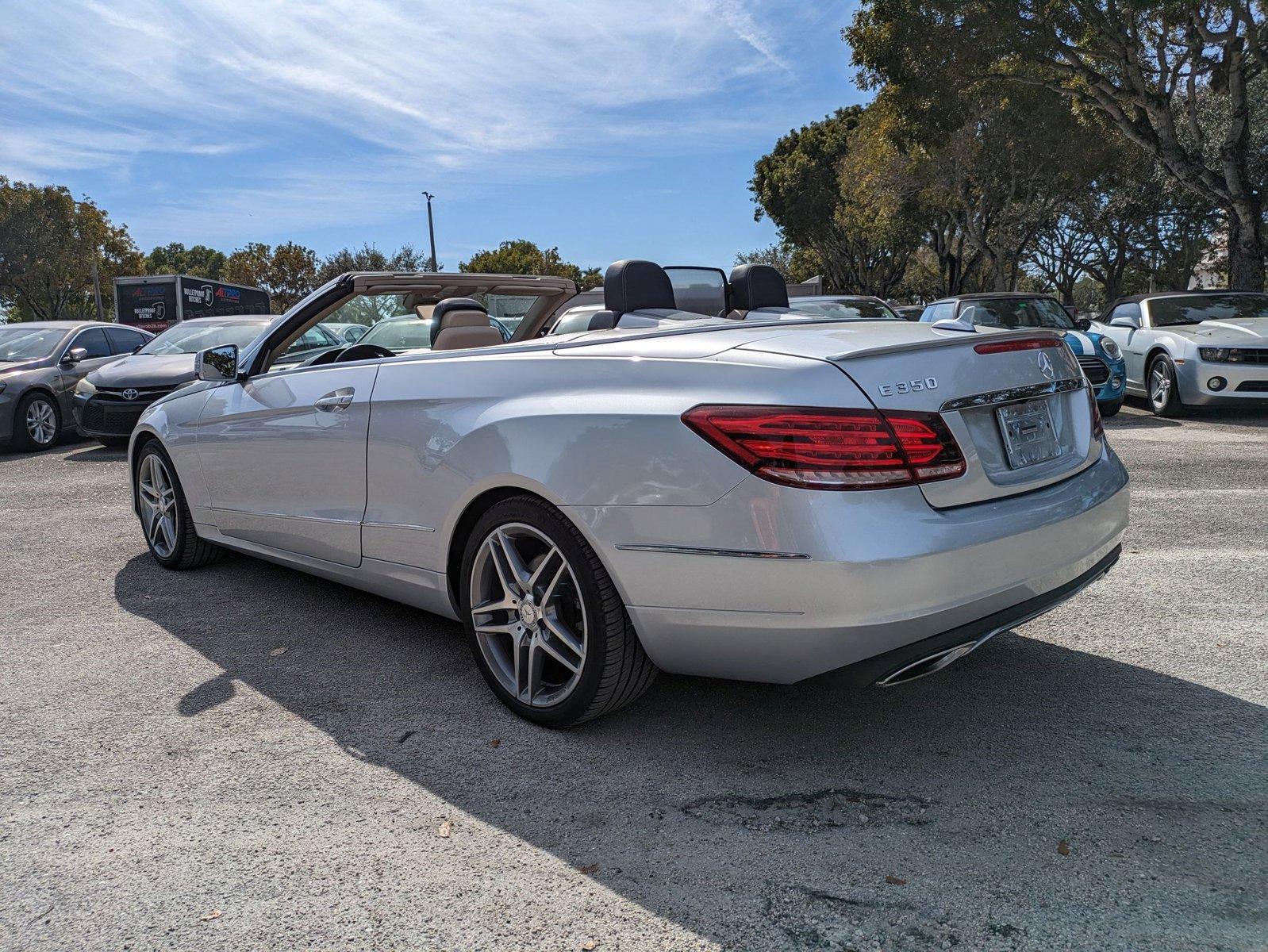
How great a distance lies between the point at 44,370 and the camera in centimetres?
1199

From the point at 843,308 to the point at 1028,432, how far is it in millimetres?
9160

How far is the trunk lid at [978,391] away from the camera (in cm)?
270

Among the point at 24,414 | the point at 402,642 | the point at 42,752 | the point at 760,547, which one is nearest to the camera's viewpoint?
the point at 760,547

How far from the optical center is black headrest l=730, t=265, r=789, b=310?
15.3 ft

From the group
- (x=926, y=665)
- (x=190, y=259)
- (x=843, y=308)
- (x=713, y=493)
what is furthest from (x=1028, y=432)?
(x=190, y=259)

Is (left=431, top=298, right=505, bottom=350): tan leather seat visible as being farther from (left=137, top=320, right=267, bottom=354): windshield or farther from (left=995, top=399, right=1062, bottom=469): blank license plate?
(left=137, top=320, right=267, bottom=354): windshield

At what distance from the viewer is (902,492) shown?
260cm

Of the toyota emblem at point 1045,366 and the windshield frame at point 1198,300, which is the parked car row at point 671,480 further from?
the windshield frame at point 1198,300

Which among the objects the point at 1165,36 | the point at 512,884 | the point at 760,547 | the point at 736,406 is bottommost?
the point at 512,884

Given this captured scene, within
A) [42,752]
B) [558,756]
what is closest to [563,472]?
[558,756]

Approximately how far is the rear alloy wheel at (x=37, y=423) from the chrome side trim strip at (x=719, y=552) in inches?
437

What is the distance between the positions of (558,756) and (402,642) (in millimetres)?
1349

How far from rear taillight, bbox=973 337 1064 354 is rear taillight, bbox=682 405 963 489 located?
47 centimetres

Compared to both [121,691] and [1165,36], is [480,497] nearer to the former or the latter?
[121,691]
